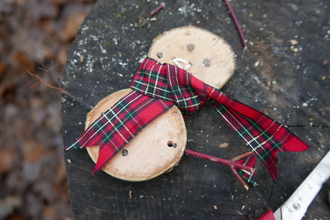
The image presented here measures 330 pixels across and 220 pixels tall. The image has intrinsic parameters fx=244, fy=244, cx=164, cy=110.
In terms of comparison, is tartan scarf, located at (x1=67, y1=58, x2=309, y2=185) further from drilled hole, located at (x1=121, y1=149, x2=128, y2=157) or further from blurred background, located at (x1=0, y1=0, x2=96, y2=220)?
blurred background, located at (x1=0, y1=0, x2=96, y2=220)

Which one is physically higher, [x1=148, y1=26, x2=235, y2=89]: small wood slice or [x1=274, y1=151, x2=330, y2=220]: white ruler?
[x1=148, y1=26, x2=235, y2=89]: small wood slice

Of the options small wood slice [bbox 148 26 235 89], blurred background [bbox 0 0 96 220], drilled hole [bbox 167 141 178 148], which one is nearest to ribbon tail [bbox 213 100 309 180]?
small wood slice [bbox 148 26 235 89]

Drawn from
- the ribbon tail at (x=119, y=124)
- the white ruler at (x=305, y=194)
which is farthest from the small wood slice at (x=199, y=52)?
the white ruler at (x=305, y=194)

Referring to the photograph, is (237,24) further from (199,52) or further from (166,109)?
(166,109)

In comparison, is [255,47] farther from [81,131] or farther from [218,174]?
[81,131]

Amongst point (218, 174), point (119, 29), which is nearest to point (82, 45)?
point (119, 29)

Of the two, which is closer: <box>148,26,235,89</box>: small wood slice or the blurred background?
<box>148,26,235,89</box>: small wood slice

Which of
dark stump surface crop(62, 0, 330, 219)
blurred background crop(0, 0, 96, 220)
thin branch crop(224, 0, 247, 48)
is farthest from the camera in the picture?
blurred background crop(0, 0, 96, 220)
